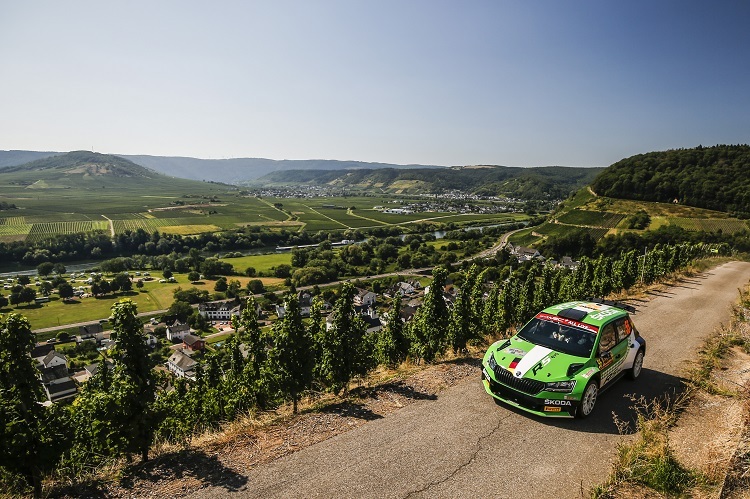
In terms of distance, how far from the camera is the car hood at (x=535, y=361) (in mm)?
8336

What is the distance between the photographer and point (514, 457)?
282 inches

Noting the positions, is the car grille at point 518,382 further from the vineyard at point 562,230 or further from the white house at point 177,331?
the vineyard at point 562,230

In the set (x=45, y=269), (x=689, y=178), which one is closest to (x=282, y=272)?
(x=45, y=269)

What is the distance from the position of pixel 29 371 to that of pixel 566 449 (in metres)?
10.2

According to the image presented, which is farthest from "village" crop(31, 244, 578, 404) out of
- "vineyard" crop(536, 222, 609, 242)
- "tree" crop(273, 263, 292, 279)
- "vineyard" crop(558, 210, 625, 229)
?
"vineyard" crop(558, 210, 625, 229)

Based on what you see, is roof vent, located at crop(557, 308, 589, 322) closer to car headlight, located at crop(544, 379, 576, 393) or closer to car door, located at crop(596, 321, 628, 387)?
car door, located at crop(596, 321, 628, 387)

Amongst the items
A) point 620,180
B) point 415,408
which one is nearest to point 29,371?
point 415,408

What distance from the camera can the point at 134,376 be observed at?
7430mm

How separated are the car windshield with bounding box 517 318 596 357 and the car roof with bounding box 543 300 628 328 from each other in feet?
1.35

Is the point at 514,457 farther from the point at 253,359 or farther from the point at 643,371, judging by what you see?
the point at 253,359

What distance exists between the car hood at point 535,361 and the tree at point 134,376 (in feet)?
25.0

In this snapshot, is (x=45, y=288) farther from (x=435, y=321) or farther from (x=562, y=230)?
(x=562, y=230)

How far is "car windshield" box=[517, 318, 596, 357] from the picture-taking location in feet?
29.2

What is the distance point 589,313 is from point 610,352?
1.09 m
